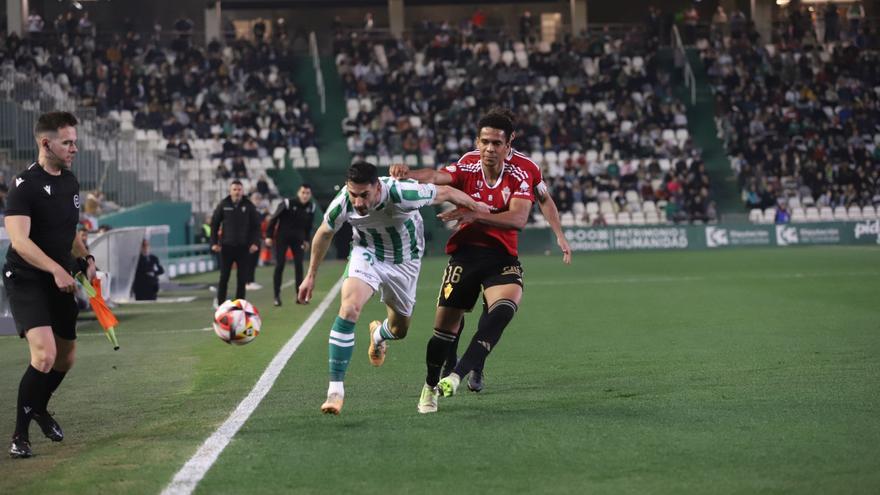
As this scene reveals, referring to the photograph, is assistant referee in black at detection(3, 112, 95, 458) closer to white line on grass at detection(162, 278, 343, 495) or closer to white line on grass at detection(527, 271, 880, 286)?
white line on grass at detection(162, 278, 343, 495)

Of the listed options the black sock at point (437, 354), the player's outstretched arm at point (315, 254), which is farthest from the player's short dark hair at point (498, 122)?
the black sock at point (437, 354)

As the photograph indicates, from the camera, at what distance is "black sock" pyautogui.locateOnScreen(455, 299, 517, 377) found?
28.2 feet

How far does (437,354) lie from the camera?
28.4 feet

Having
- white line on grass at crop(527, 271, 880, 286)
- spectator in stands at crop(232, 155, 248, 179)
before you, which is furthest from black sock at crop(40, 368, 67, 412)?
spectator in stands at crop(232, 155, 248, 179)

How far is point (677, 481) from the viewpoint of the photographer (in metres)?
5.82

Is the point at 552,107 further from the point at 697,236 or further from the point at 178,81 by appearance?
the point at 178,81

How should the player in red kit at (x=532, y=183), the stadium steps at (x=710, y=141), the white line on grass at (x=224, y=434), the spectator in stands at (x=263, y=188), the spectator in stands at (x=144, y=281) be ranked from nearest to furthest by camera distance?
1. the white line on grass at (x=224, y=434)
2. the player in red kit at (x=532, y=183)
3. the spectator in stands at (x=144, y=281)
4. the spectator in stands at (x=263, y=188)
5. the stadium steps at (x=710, y=141)

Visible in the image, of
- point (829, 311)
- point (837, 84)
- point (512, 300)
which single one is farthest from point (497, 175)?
point (837, 84)

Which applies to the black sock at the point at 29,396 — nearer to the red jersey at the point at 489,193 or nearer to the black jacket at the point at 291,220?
the red jersey at the point at 489,193

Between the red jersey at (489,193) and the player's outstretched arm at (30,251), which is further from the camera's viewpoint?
the red jersey at (489,193)

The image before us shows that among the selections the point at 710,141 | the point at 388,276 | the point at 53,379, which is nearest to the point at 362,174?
the point at 388,276

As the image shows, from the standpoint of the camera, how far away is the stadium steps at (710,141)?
43.9 metres

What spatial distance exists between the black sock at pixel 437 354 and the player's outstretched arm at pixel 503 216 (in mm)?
857

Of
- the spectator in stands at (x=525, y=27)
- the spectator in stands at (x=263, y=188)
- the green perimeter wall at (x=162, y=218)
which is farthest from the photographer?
the spectator in stands at (x=525, y=27)
